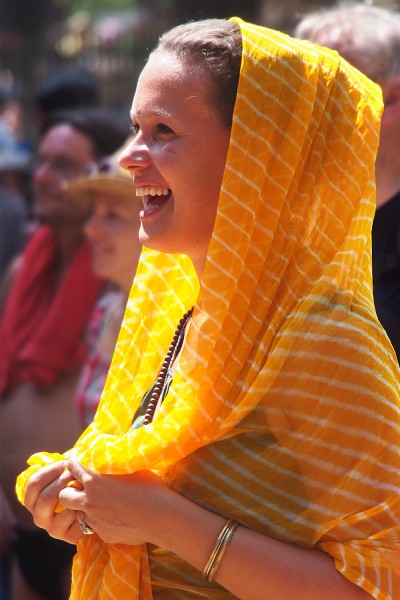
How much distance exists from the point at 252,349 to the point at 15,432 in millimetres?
2433

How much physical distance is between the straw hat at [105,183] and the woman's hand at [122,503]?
6.92ft

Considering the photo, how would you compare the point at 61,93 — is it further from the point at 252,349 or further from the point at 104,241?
the point at 252,349

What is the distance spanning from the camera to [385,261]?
2.68 meters

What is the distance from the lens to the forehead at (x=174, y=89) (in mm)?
1894

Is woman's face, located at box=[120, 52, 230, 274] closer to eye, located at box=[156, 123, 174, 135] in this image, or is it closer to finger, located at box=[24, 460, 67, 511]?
eye, located at box=[156, 123, 174, 135]

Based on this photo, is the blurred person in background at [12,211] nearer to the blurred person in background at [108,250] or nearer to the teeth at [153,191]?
the blurred person in background at [108,250]

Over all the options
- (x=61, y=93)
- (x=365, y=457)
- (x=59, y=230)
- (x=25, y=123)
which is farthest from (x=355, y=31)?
(x=25, y=123)

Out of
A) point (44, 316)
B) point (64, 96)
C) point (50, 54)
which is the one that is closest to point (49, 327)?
point (44, 316)

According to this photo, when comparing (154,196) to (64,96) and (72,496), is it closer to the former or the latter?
(72,496)

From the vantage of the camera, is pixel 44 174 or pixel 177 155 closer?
pixel 177 155

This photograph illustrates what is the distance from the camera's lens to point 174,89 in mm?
1904

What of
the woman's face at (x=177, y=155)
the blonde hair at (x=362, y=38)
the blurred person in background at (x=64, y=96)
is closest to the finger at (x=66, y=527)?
the woman's face at (x=177, y=155)

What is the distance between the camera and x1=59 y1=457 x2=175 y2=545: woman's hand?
178 centimetres

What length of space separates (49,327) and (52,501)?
98.5 inches
